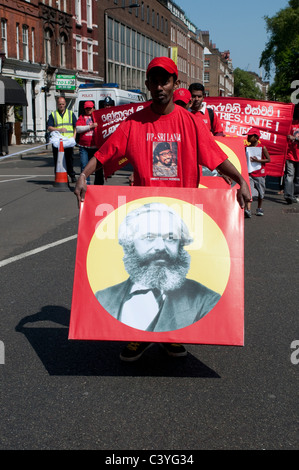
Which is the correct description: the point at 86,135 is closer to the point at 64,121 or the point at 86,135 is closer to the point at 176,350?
the point at 64,121

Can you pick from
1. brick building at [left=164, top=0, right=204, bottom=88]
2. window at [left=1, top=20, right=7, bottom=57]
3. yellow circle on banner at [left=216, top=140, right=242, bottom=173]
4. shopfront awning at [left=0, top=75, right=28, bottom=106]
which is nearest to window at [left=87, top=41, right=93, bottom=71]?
window at [left=1, top=20, right=7, bottom=57]

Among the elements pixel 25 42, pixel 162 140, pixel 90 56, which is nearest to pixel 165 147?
pixel 162 140

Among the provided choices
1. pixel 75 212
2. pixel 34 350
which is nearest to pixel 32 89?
pixel 75 212

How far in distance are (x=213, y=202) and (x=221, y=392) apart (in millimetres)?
1163

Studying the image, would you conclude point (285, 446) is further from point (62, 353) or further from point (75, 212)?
point (75, 212)

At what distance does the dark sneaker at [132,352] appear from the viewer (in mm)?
4145

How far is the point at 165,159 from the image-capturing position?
413 cm

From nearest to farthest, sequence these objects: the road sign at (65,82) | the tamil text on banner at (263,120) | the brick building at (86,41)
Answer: the tamil text on banner at (263,120), the road sign at (65,82), the brick building at (86,41)

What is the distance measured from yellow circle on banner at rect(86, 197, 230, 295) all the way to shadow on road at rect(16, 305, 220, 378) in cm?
58

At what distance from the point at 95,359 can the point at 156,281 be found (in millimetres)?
789

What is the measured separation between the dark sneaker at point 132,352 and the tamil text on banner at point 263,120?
8444mm

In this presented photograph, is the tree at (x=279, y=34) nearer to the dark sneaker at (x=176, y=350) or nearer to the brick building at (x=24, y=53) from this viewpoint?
the brick building at (x=24, y=53)

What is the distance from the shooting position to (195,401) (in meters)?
3.60

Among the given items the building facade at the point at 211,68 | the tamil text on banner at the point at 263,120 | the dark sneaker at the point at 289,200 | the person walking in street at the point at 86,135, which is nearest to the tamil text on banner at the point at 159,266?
the tamil text on banner at the point at 263,120
